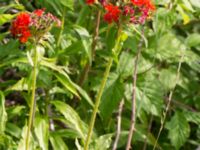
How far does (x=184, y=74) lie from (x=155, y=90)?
687 millimetres

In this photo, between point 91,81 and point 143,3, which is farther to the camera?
point 91,81

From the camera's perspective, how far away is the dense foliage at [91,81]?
237cm

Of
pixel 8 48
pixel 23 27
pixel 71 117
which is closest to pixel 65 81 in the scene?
pixel 71 117

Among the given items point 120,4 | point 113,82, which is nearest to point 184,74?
point 113,82

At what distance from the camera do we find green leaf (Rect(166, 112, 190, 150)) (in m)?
2.99

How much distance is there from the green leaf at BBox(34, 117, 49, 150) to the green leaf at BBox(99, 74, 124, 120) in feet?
1.10

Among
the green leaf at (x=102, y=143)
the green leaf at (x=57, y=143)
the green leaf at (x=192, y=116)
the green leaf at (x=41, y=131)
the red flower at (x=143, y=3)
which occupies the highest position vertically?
the red flower at (x=143, y=3)

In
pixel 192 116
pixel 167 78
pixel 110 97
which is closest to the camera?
pixel 110 97

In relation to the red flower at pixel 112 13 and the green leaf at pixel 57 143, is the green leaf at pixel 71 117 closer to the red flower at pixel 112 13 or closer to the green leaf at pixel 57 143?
the green leaf at pixel 57 143

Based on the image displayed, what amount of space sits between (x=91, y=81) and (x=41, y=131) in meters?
0.58

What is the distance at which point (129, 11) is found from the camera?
183 centimetres

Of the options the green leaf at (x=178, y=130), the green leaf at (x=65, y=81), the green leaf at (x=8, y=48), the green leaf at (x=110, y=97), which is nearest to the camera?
the green leaf at (x=65, y=81)

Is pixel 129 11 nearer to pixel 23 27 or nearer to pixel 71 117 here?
pixel 23 27

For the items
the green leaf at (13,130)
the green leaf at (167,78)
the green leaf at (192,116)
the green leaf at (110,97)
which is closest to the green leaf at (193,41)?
the green leaf at (167,78)
